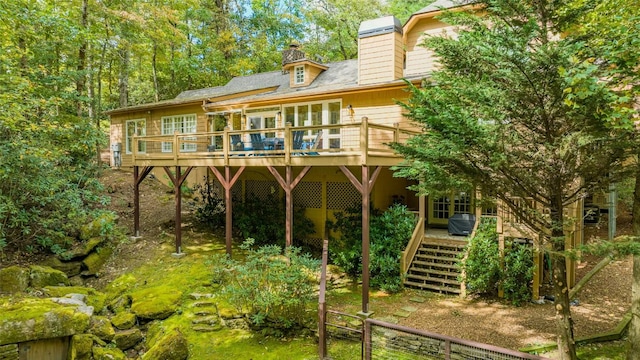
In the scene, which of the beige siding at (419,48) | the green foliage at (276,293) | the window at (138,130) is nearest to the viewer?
the green foliage at (276,293)

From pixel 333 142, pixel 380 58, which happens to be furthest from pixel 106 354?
pixel 380 58

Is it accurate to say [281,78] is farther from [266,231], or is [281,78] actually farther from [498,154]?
[498,154]

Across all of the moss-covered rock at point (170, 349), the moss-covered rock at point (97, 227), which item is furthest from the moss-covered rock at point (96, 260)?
the moss-covered rock at point (170, 349)

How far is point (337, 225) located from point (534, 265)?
5177mm

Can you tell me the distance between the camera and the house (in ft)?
29.8

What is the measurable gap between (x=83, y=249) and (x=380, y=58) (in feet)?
34.6

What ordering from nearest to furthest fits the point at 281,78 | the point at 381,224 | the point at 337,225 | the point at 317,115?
the point at 381,224 → the point at 337,225 → the point at 317,115 → the point at 281,78

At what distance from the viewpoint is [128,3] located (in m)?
18.7

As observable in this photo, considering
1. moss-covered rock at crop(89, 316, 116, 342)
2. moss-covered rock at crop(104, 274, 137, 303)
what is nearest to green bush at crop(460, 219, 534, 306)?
moss-covered rock at crop(89, 316, 116, 342)

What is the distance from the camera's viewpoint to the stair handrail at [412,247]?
30.0 ft

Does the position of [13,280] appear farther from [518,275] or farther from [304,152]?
[518,275]

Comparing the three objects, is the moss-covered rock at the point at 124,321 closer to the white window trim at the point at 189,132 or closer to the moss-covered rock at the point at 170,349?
the moss-covered rock at the point at 170,349

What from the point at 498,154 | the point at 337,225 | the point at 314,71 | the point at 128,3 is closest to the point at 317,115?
the point at 314,71

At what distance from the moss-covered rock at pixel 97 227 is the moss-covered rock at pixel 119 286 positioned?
192 cm
